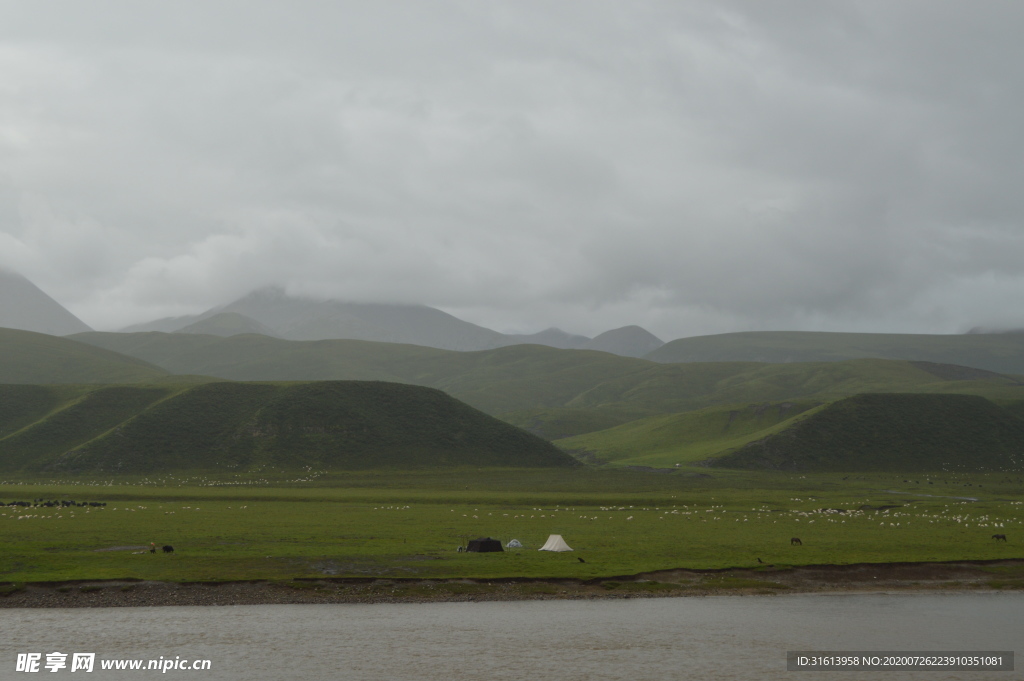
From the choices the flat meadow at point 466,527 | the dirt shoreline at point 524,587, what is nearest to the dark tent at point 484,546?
the flat meadow at point 466,527

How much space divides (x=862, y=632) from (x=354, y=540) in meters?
36.2

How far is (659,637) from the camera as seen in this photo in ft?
108

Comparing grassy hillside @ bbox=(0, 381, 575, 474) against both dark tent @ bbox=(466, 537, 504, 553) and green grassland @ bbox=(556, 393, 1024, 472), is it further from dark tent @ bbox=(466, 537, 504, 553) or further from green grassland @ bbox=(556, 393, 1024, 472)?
dark tent @ bbox=(466, 537, 504, 553)

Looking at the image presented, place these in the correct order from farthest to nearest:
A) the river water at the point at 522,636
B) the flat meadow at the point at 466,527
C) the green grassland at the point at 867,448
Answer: the green grassland at the point at 867,448 < the flat meadow at the point at 466,527 < the river water at the point at 522,636

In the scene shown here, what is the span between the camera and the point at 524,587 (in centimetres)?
4225

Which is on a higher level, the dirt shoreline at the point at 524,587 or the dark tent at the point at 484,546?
the dark tent at the point at 484,546

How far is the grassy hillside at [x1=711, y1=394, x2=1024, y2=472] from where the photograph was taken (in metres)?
176

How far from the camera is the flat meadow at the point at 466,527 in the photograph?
4691 cm

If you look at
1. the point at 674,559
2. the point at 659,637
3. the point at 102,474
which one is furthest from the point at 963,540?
the point at 102,474

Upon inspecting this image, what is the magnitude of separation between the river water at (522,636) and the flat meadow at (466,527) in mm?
6361

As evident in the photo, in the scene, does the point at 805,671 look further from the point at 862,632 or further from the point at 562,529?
the point at 562,529

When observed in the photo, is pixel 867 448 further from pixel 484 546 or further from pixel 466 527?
pixel 484 546

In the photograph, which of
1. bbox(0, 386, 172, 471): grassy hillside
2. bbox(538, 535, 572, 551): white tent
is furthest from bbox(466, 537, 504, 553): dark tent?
bbox(0, 386, 172, 471): grassy hillside

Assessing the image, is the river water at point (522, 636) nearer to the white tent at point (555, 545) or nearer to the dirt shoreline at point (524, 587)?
the dirt shoreline at point (524, 587)
